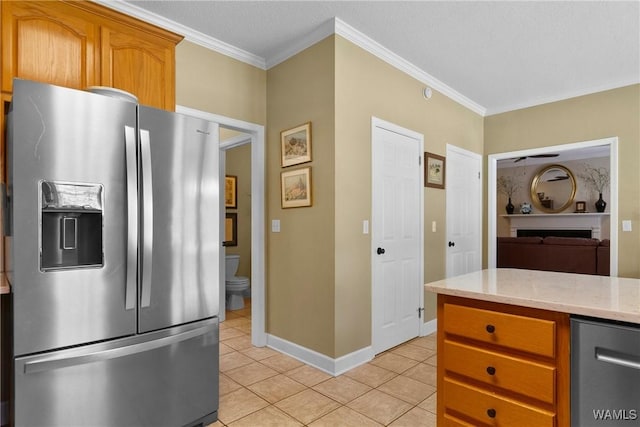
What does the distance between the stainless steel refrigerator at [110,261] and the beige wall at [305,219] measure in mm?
992

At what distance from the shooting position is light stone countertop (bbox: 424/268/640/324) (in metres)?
1.28

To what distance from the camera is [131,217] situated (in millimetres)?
1780

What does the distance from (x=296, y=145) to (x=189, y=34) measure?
3.93ft

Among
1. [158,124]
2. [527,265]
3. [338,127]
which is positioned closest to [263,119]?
[338,127]

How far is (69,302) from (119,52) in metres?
1.54

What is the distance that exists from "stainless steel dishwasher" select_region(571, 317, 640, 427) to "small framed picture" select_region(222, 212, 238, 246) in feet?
A: 15.0

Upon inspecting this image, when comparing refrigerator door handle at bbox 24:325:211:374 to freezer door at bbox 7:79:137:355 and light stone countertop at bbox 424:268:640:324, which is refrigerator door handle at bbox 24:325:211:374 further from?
light stone countertop at bbox 424:268:640:324

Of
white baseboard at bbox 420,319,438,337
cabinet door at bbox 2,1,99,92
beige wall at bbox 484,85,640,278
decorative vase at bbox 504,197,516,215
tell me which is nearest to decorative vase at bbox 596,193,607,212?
decorative vase at bbox 504,197,516,215

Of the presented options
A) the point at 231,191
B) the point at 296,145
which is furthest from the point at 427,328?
the point at 231,191

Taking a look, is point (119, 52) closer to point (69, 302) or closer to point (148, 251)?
point (148, 251)

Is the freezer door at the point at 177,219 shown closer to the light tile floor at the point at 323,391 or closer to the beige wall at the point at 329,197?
the light tile floor at the point at 323,391

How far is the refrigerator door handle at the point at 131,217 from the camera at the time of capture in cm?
177

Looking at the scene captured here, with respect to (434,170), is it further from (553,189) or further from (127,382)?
(553,189)

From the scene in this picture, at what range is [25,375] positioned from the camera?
152cm
